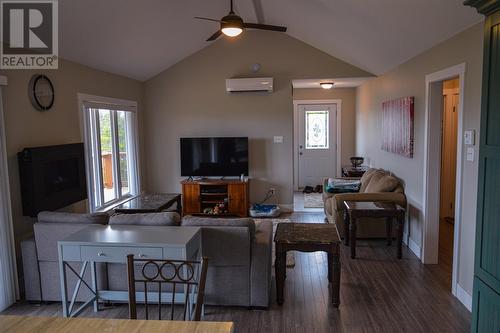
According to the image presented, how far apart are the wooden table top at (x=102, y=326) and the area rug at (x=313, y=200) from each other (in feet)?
18.8

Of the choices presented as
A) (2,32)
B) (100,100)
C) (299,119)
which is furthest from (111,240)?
(299,119)

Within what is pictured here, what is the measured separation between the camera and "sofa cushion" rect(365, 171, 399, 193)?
4.77 m

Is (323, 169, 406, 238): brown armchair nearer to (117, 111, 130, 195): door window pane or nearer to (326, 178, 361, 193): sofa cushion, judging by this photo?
(326, 178, 361, 193): sofa cushion

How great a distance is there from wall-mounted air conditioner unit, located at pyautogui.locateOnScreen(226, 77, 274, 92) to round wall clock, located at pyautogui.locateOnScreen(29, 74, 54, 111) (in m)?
3.07

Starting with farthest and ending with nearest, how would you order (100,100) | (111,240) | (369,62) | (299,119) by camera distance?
1. (299,119)
2. (369,62)
3. (100,100)
4. (111,240)

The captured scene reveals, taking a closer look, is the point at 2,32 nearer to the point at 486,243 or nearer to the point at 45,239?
the point at 45,239

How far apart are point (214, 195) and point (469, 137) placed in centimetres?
421

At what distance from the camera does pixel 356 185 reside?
5.81m

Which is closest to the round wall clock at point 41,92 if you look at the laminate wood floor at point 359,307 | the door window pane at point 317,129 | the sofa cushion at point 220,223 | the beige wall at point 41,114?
the beige wall at point 41,114

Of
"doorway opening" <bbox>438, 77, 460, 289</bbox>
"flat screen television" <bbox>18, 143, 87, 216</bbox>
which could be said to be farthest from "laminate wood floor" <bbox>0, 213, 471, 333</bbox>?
"doorway opening" <bbox>438, 77, 460, 289</bbox>

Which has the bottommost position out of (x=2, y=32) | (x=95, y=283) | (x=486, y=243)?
(x=95, y=283)

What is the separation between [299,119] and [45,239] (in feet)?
20.8

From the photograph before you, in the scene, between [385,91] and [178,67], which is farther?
[178,67]

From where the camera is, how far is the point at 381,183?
4.89 m
